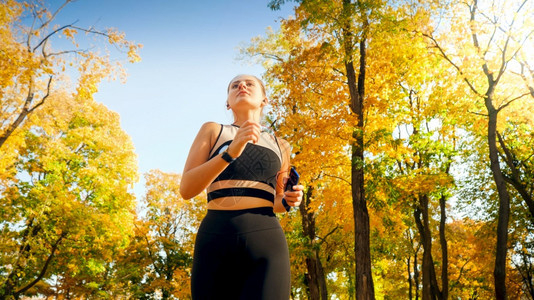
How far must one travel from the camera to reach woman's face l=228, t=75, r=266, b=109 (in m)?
2.15

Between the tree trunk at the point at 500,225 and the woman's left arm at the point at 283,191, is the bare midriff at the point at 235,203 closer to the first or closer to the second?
the woman's left arm at the point at 283,191

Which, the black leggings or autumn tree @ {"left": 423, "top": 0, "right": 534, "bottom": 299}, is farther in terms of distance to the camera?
autumn tree @ {"left": 423, "top": 0, "right": 534, "bottom": 299}

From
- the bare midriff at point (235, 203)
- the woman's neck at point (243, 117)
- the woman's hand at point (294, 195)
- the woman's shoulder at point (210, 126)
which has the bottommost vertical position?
the bare midriff at point (235, 203)

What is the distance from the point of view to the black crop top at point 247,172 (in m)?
1.88

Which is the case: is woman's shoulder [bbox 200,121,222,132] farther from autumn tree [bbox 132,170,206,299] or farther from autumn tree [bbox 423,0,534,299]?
autumn tree [bbox 132,170,206,299]

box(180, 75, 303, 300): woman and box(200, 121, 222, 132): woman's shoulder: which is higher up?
box(200, 121, 222, 132): woman's shoulder

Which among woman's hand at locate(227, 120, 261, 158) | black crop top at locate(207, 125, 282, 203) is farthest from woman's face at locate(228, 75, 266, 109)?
woman's hand at locate(227, 120, 261, 158)

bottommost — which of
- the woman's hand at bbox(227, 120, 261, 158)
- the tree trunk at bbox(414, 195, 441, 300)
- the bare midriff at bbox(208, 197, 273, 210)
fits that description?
the bare midriff at bbox(208, 197, 273, 210)

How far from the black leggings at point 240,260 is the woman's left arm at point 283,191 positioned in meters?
0.20

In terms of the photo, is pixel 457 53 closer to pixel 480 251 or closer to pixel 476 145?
pixel 476 145

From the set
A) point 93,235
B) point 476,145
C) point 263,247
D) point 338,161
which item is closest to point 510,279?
point 476,145

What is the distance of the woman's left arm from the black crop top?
7 cm

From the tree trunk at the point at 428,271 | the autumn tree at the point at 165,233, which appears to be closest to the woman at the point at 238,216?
the tree trunk at the point at 428,271

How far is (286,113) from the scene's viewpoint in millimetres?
14156
